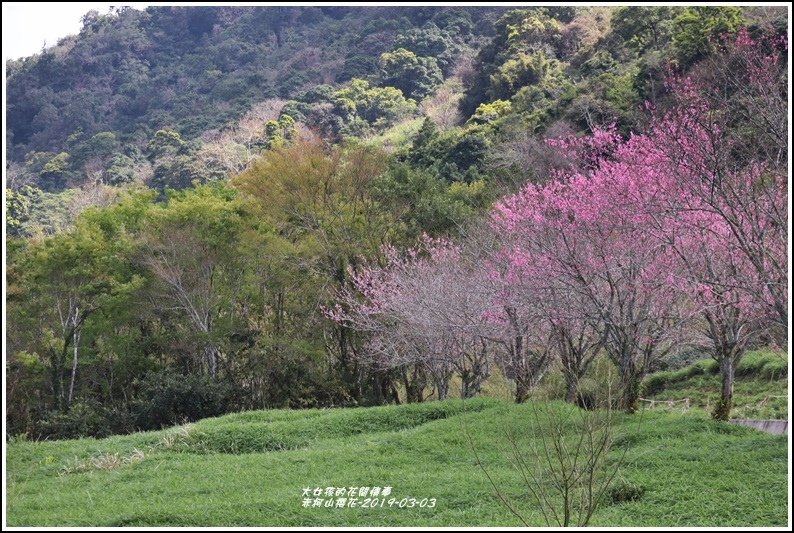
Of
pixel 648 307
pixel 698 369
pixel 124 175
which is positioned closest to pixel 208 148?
pixel 124 175

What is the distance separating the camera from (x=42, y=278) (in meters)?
17.0

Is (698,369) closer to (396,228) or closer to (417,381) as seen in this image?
(417,381)

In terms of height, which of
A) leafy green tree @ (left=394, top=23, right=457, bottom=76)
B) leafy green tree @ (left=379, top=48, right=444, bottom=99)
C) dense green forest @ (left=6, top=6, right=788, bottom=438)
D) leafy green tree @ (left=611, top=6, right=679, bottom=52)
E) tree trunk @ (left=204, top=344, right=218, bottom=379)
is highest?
leafy green tree @ (left=394, top=23, right=457, bottom=76)

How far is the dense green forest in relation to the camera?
56.3 feet

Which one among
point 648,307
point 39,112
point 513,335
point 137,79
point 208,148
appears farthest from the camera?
point 137,79

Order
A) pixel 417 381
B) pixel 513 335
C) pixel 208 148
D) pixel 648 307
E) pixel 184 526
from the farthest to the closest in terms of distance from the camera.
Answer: pixel 208 148 < pixel 417 381 < pixel 513 335 < pixel 648 307 < pixel 184 526

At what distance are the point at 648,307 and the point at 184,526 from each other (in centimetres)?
623

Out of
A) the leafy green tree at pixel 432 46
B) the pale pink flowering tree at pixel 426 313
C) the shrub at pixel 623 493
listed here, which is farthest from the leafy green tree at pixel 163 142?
the shrub at pixel 623 493

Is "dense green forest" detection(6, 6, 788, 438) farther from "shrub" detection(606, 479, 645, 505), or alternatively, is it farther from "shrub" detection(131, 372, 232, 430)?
"shrub" detection(606, 479, 645, 505)

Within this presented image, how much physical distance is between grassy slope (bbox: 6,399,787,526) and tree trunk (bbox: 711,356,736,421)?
2.05 feet

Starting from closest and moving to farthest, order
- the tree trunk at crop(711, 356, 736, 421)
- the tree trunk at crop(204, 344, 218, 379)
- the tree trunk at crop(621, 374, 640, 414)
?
the tree trunk at crop(711, 356, 736, 421)
the tree trunk at crop(621, 374, 640, 414)
the tree trunk at crop(204, 344, 218, 379)

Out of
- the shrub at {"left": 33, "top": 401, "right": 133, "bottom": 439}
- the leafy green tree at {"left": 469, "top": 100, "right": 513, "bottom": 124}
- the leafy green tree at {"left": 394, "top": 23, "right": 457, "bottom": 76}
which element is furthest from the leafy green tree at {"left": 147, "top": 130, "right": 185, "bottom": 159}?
the shrub at {"left": 33, "top": 401, "right": 133, "bottom": 439}

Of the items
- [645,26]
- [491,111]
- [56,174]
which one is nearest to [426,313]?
[491,111]

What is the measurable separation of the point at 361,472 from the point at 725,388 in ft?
→ 16.0
